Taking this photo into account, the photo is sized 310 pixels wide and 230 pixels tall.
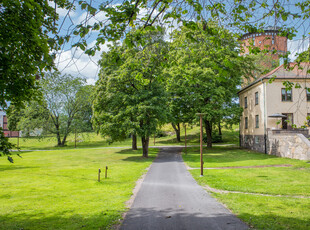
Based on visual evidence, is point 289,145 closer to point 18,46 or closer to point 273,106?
point 273,106

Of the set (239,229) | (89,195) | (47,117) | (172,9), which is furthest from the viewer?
(47,117)

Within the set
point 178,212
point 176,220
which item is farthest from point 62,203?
point 176,220

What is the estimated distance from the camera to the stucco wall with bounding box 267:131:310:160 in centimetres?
2168

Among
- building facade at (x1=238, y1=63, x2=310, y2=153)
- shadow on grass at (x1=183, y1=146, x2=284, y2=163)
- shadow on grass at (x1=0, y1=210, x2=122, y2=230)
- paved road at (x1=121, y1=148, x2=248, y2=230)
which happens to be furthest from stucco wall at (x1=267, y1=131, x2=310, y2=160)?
A: shadow on grass at (x1=0, y1=210, x2=122, y2=230)

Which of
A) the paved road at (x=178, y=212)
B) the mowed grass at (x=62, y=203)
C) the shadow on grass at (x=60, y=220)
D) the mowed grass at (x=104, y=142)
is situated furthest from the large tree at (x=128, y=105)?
the mowed grass at (x=104, y=142)

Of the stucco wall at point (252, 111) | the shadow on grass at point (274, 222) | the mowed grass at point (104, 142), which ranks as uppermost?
the stucco wall at point (252, 111)

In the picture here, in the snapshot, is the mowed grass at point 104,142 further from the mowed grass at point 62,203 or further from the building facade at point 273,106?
the mowed grass at point 62,203

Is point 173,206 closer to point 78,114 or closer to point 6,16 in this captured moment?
point 6,16

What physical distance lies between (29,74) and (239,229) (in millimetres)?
7528

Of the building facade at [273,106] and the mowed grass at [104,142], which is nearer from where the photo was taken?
the building facade at [273,106]

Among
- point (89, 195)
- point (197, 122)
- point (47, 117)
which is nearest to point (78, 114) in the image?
point (47, 117)

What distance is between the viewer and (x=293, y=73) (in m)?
28.4

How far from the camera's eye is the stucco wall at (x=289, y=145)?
71.1ft

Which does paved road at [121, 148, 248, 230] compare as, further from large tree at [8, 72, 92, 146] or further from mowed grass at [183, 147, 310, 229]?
large tree at [8, 72, 92, 146]
